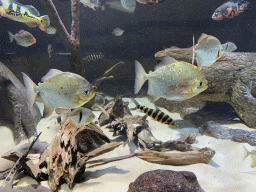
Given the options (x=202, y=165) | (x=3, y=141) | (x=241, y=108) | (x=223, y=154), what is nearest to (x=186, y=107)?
(x=241, y=108)

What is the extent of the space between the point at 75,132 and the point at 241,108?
174 inches

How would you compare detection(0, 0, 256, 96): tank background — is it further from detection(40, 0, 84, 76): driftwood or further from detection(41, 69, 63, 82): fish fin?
detection(41, 69, 63, 82): fish fin

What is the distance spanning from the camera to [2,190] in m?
1.80

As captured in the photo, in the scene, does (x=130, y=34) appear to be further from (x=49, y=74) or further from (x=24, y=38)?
(x=49, y=74)

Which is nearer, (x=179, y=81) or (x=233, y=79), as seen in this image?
(x=179, y=81)

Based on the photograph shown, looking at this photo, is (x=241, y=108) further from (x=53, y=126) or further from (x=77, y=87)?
(x=53, y=126)

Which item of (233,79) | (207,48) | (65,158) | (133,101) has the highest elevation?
(207,48)

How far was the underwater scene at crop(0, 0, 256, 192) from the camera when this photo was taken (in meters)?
2.03

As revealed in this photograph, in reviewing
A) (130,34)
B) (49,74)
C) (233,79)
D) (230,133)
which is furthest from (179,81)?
(130,34)

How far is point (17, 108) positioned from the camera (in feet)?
14.3

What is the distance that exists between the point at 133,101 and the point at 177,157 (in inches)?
132

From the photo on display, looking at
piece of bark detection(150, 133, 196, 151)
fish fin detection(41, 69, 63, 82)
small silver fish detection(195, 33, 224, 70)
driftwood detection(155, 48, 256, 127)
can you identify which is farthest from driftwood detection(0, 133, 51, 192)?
driftwood detection(155, 48, 256, 127)

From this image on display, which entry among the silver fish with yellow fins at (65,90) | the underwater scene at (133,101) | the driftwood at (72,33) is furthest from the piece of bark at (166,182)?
the driftwood at (72,33)

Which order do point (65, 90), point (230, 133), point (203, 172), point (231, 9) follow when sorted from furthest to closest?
point (231, 9) < point (230, 133) < point (203, 172) < point (65, 90)
